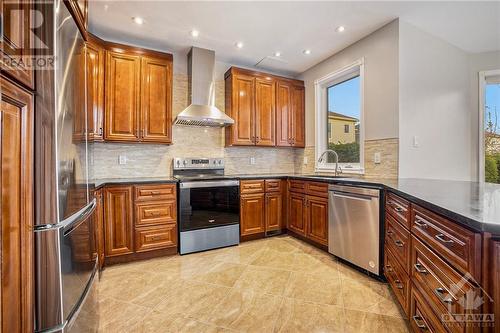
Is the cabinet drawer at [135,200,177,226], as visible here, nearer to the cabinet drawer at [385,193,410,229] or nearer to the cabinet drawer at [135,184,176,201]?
the cabinet drawer at [135,184,176,201]

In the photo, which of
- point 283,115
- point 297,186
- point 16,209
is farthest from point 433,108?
point 16,209

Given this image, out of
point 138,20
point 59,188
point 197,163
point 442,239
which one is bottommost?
point 442,239

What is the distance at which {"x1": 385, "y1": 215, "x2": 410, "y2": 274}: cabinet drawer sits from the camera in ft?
5.30

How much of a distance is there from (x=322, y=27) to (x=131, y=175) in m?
3.11

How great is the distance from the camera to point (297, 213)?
341cm

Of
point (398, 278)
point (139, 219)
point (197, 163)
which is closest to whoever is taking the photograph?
point (398, 278)

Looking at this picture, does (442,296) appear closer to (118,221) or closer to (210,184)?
(210,184)

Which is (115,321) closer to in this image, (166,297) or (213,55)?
(166,297)

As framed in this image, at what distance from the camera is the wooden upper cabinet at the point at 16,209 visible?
782 mm

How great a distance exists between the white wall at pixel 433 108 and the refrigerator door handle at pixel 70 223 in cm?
291

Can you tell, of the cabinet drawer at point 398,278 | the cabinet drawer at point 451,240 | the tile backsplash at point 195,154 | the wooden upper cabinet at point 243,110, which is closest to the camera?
the cabinet drawer at point 451,240

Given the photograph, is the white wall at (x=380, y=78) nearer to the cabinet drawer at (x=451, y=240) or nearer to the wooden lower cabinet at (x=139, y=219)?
the cabinet drawer at (x=451, y=240)

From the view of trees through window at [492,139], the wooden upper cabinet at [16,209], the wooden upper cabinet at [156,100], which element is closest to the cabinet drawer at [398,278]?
the wooden upper cabinet at [16,209]

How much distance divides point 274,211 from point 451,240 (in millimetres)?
2595
